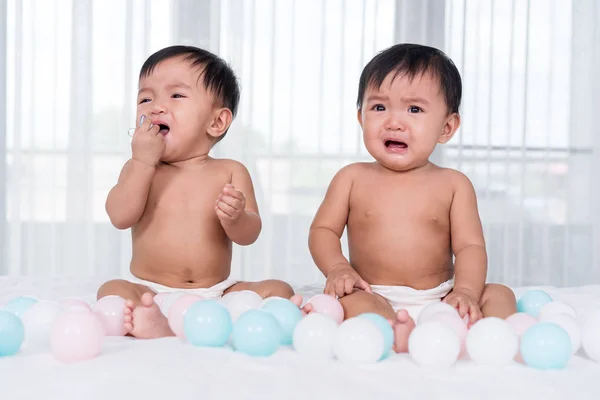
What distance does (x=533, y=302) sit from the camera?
1317 millimetres

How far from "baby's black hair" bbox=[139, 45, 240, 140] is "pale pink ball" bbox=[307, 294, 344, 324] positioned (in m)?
0.58

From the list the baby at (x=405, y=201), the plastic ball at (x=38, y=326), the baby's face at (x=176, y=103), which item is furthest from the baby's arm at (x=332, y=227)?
the plastic ball at (x=38, y=326)

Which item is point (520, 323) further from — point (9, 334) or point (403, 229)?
point (9, 334)

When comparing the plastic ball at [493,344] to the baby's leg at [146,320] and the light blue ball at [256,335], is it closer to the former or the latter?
the light blue ball at [256,335]

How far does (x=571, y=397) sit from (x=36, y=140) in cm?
237

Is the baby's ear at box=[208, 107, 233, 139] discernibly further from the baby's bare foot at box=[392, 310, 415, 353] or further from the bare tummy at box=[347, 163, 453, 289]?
the baby's bare foot at box=[392, 310, 415, 353]

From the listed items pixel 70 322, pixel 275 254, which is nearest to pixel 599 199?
pixel 275 254

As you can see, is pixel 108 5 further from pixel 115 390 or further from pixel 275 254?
pixel 115 390

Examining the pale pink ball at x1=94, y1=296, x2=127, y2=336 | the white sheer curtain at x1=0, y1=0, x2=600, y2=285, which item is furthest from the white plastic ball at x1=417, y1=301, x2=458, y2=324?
the white sheer curtain at x1=0, y1=0, x2=600, y2=285

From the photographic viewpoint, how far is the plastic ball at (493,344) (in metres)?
0.92

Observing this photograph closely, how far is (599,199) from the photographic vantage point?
301cm

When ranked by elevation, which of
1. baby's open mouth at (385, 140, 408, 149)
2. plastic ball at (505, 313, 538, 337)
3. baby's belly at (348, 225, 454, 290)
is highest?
baby's open mouth at (385, 140, 408, 149)

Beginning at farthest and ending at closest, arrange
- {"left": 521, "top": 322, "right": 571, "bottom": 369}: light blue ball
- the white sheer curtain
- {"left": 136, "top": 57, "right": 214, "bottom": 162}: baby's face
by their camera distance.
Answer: the white sheer curtain < {"left": 136, "top": 57, "right": 214, "bottom": 162}: baby's face < {"left": 521, "top": 322, "right": 571, "bottom": 369}: light blue ball

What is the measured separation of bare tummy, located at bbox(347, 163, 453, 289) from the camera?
1.43 m
